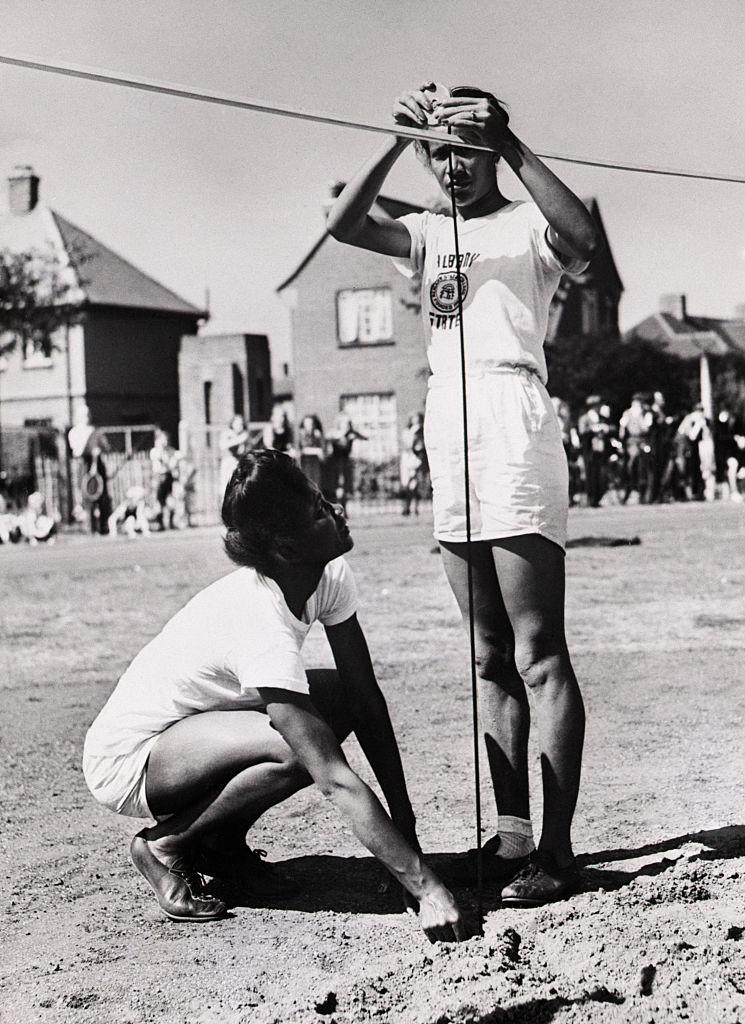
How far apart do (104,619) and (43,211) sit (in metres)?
31.2

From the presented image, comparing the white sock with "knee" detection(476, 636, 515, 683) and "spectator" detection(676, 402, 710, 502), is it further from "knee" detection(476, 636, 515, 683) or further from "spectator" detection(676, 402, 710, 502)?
"spectator" detection(676, 402, 710, 502)

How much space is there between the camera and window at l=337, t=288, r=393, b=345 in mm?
35594

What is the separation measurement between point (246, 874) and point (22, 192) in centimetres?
3851

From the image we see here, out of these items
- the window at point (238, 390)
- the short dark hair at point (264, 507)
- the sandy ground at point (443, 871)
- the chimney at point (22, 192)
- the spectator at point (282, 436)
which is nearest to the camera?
the sandy ground at point (443, 871)

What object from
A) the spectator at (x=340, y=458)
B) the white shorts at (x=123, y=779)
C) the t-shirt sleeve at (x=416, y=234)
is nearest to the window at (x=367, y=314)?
the spectator at (x=340, y=458)

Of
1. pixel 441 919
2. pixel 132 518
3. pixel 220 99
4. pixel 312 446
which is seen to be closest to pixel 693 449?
pixel 312 446

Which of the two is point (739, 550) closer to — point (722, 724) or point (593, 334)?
point (722, 724)

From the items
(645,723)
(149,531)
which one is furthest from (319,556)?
(149,531)

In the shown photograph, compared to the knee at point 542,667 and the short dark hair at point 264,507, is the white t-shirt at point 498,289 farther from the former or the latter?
the knee at point 542,667

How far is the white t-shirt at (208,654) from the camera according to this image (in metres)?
3.10

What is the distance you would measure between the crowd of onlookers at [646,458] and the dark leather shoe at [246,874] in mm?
16087

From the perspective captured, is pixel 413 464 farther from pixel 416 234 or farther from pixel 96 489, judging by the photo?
pixel 416 234

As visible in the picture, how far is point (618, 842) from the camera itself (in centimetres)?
363

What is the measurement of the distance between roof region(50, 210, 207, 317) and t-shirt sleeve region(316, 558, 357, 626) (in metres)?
34.7
